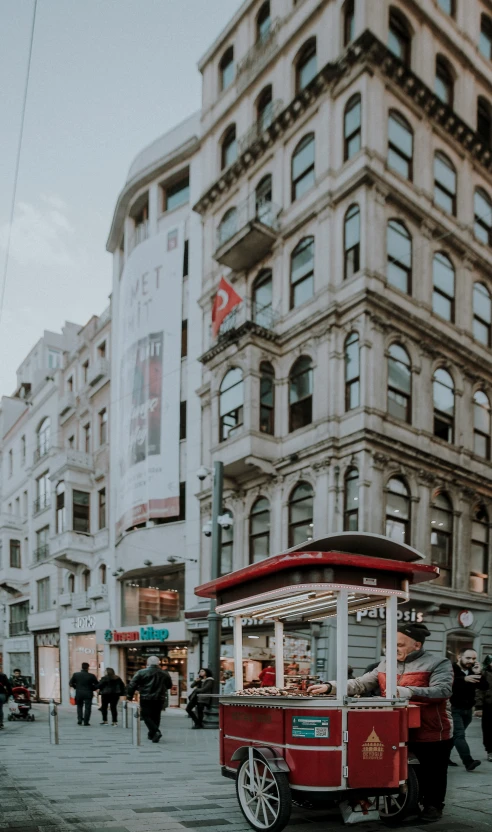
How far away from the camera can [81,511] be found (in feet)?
120

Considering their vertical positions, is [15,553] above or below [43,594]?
above

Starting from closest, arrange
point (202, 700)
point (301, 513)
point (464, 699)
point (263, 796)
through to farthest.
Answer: point (263, 796), point (464, 699), point (202, 700), point (301, 513)

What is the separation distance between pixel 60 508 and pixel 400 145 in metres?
24.7

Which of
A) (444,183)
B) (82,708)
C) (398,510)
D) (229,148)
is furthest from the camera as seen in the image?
(229,148)

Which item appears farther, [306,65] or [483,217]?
[483,217]

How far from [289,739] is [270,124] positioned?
2256 centimetres

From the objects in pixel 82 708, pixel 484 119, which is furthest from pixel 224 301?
pixel 82 708

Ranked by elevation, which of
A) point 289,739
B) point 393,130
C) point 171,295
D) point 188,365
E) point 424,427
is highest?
point 393,130

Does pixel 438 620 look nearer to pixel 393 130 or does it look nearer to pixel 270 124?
pixel 393 130

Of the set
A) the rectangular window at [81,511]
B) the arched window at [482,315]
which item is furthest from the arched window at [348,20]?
the rectangular window at [81,511]

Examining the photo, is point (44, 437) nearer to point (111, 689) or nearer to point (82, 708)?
point (82, 708)

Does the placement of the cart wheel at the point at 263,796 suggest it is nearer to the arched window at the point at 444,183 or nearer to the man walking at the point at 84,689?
the man walking at the point at 84,689

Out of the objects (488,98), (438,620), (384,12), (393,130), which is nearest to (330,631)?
(438,620)

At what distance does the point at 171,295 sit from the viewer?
98.0 ft
